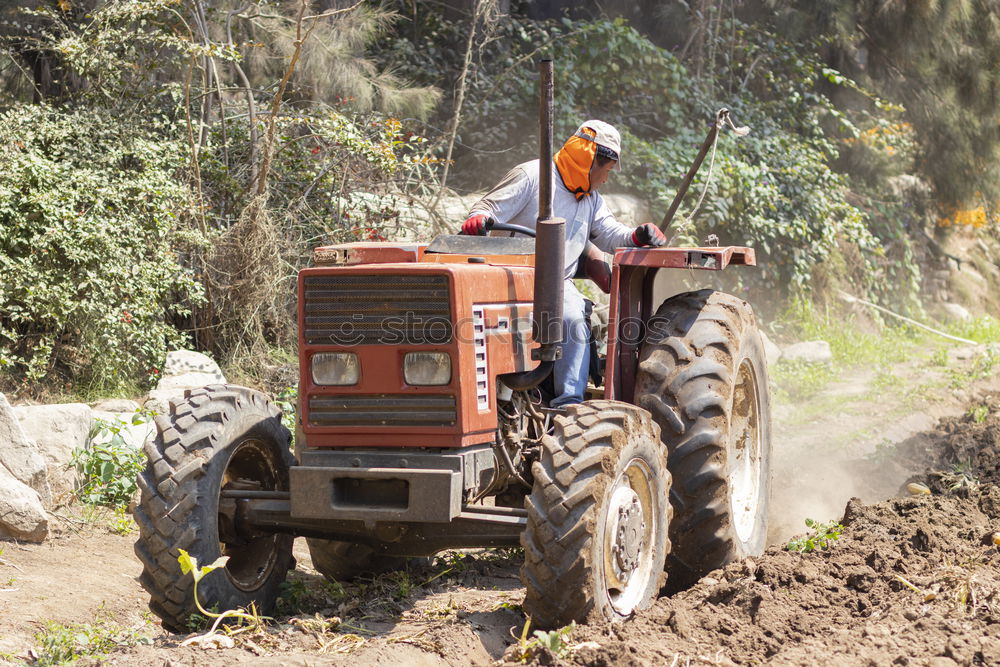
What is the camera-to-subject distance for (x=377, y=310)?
4.43 m

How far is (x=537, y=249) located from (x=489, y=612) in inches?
63.0

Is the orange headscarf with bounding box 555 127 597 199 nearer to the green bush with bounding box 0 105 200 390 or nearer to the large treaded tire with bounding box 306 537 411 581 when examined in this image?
the large treaded tire with bounding box 306 537 411 581

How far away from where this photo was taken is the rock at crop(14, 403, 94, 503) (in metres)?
6.79

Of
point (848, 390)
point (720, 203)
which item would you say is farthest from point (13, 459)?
point (720, 203)

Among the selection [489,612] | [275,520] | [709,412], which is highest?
[709,412]

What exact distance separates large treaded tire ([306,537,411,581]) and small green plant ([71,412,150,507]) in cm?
191

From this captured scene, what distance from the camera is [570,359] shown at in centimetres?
522

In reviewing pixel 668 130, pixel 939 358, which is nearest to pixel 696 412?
pixel 939 358

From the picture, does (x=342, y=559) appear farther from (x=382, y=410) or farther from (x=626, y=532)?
(x=626, y=532)

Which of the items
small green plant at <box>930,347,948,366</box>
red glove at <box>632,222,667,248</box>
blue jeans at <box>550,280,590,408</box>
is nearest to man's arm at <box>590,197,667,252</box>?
red glove at <box>632,222,667,248</box>

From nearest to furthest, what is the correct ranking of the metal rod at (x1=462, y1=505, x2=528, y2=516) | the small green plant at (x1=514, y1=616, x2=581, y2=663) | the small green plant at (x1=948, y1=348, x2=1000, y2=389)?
the small green plant at (x1=514, y1=616, x2=581, y2=663)
the metal rod at (x1=462, y1=505, x2=528, y2=516)
the small green plant at (x1=948, y1=348, x2=1000, y2=389)

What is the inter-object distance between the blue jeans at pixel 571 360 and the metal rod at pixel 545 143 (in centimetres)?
108

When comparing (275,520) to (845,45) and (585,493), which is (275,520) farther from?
(845,45)

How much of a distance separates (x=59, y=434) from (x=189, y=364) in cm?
199
